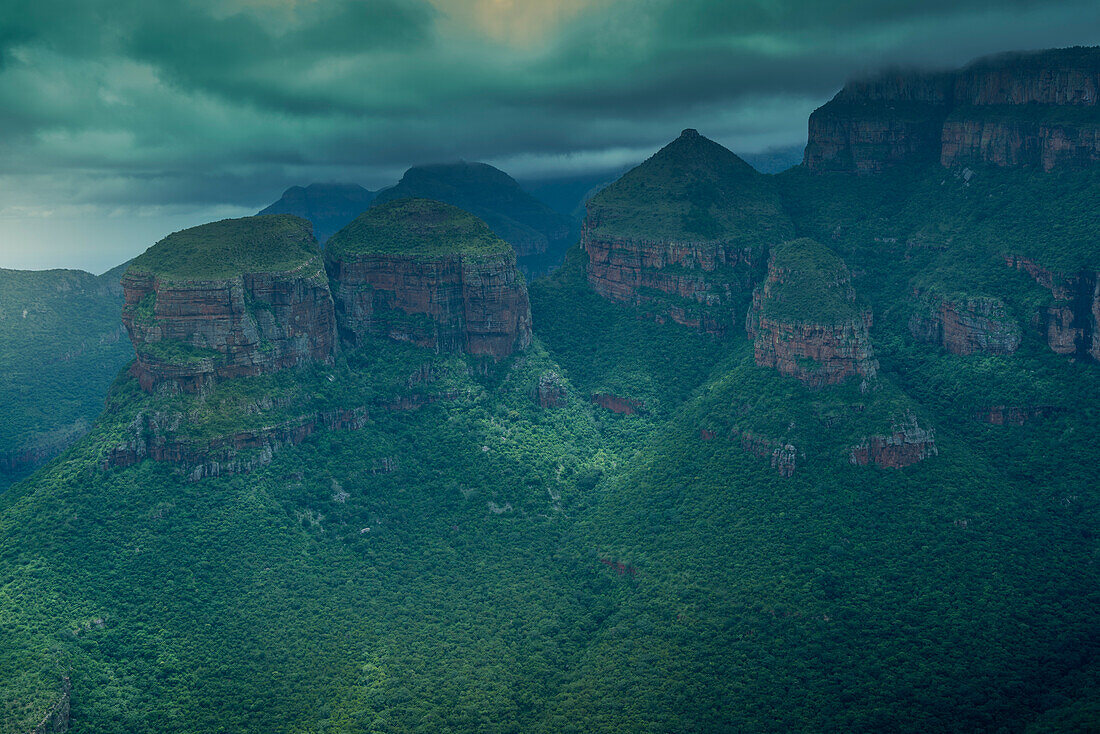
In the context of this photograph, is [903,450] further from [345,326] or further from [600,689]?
[345,326]

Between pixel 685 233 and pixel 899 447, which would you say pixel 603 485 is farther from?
pixel 685 233

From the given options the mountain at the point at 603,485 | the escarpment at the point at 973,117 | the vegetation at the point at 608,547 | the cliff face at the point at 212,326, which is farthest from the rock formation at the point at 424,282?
the escarpment at the point at 973,117

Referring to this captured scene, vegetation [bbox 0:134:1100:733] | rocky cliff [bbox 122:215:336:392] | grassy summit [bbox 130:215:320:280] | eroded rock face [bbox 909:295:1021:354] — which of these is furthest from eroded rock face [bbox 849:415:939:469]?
grassy summit [bbox 130:215:320:280]

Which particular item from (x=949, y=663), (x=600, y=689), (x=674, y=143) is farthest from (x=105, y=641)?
(x=674, y=143)

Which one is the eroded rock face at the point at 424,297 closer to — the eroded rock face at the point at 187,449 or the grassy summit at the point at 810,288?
the eroded rock face at the point at 187,449

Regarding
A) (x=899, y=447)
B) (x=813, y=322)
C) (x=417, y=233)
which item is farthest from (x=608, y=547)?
(x=417, y=233)

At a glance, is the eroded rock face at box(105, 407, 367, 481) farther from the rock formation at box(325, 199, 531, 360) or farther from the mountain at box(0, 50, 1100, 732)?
the rock formation at box(325, 199, 531, 360)
